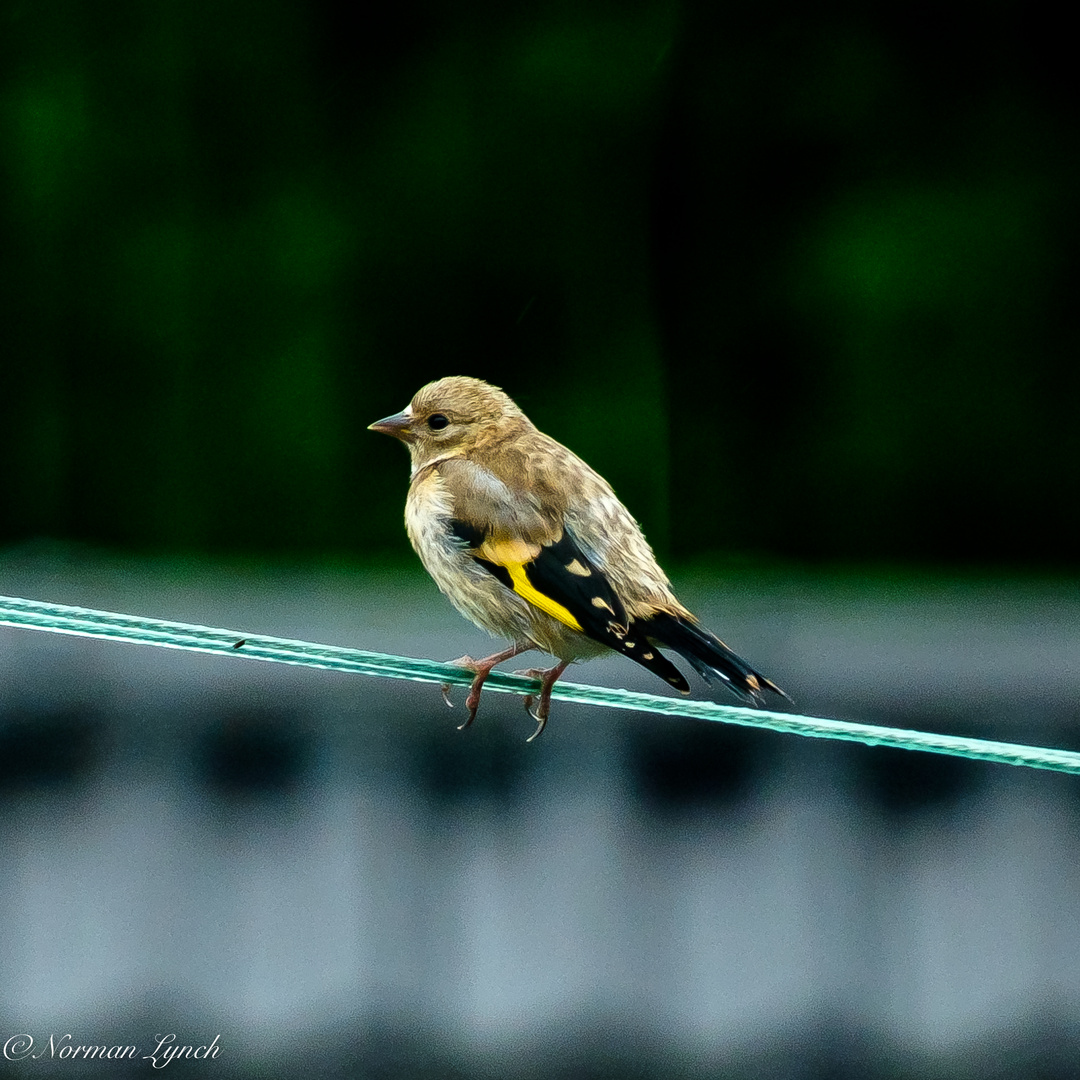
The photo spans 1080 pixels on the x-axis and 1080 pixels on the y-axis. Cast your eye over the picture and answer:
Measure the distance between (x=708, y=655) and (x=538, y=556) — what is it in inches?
16.4

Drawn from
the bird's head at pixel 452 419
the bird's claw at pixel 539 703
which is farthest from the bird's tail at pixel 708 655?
the bird's head at pixel 452 419

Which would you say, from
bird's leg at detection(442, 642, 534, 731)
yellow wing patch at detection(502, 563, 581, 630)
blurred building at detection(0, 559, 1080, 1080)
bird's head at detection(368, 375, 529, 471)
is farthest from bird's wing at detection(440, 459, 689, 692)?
blurred building at detection(0, 559, 1080, 1080)

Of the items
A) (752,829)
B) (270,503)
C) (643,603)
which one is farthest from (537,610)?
(270,503)

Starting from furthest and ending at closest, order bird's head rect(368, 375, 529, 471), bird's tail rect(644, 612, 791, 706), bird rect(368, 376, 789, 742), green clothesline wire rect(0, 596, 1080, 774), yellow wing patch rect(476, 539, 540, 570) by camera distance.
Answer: bird's head rect(368, 375, 529, 471), yellow wing patch rect(476, 539, 540, 570), bird rect(368, 376, 789, 742), bird's tail rect(644, 612, 791, 706), green clothesline wire rect(0, 596, 1080, 774)

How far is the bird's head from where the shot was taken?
10.8ft

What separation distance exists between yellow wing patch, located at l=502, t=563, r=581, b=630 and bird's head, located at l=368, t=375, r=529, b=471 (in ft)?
1.73

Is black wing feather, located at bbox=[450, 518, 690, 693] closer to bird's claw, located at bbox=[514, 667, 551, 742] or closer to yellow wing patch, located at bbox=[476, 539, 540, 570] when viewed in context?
yellow wing patch, located at bbox=[476, 539, 540, 570]

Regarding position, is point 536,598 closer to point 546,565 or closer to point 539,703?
point 546,565

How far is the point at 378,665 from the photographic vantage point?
6.28 feet

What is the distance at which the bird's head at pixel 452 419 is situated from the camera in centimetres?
330

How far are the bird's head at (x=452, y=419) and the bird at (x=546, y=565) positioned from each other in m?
0.06

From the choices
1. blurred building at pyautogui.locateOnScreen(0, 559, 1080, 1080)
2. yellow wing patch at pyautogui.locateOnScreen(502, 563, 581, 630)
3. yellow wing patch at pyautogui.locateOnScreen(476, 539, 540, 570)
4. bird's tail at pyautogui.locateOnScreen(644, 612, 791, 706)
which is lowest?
blurred building at pyautogui.locateOnScreen(0, 559, 1080, 1080)

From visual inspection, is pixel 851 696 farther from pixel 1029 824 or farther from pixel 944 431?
pixel 944 431

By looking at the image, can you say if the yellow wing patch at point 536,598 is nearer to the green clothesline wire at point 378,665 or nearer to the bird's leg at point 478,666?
the bird's leg at point 478,666
